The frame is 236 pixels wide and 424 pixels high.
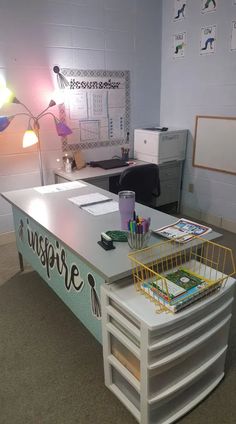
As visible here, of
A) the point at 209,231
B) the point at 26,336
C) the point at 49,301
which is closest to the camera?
the point at 209,231

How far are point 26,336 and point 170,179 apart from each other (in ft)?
8.18

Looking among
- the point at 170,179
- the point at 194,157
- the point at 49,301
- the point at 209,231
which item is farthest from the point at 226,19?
the point at 49,301

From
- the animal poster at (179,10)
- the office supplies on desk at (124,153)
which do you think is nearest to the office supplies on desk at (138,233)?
the office supplies on desk at (124,153)

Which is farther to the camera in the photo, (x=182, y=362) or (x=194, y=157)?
(x=194, y=157)

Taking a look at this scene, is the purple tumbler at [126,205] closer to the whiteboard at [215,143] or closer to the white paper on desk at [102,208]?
the white paper on desk at [102,208]

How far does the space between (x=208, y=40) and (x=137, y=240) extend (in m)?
2.74

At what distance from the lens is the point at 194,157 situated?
151 inches

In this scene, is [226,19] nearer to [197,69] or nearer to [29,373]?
[197,69]

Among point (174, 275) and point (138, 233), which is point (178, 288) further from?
point (138, 233)

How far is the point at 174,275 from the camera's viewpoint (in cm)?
149

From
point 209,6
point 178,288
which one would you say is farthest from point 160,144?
point 178,288

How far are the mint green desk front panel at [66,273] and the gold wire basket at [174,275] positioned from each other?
0.72 ft

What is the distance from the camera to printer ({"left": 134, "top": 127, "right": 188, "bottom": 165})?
3.64m

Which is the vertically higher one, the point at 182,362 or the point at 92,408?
the point at 182,362
